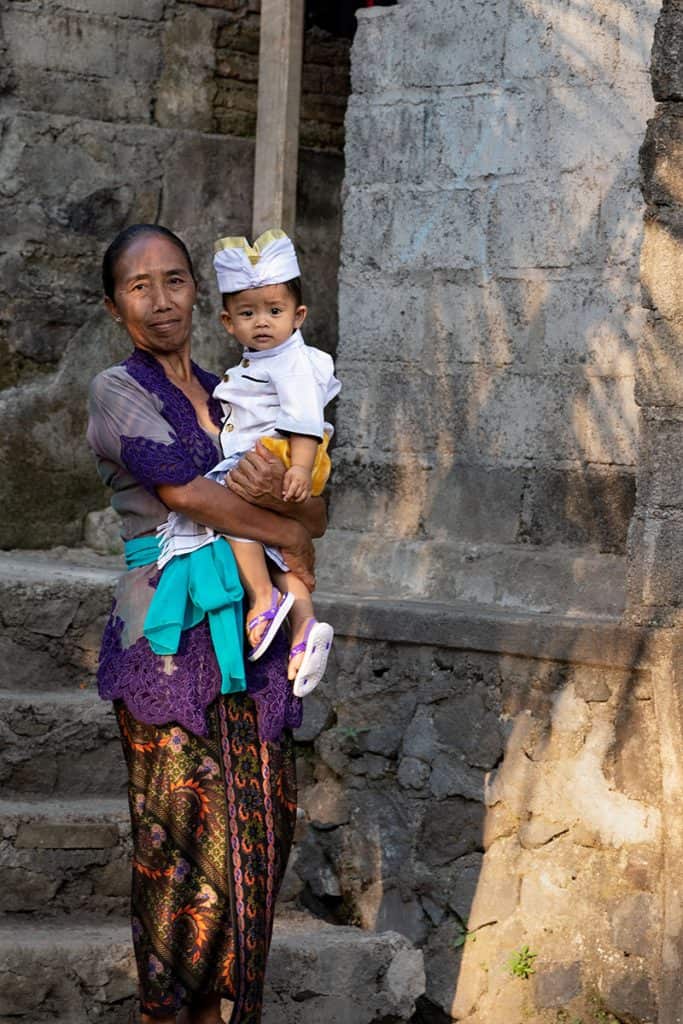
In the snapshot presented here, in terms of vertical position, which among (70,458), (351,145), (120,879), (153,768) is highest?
(351,145)

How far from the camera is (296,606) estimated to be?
432 cm

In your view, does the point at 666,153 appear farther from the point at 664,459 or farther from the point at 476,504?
the point at 476,504

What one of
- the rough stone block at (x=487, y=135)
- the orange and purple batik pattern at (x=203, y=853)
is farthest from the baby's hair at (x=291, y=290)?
the rough stone block at (x=487, y=135)

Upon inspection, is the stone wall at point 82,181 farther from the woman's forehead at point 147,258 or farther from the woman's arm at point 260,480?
the woman's arm at point 260,480

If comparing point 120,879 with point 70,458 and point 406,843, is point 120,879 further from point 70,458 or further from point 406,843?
point 70,458

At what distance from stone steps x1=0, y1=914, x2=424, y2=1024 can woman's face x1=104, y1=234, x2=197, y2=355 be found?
5.71 feet

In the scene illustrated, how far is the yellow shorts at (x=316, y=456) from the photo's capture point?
421cm

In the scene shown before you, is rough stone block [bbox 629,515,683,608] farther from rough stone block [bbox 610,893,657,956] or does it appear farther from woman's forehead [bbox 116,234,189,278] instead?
woman's forehead [bbox 116,234,189,278]

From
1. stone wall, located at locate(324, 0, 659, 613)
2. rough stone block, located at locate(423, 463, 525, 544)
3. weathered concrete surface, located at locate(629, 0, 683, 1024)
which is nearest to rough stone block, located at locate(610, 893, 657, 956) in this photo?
weathered concrete surface, located at locate(629, 0, 683, 1024)

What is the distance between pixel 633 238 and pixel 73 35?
226 centimetres

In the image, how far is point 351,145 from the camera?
6.61 m

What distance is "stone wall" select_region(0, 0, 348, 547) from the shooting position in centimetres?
669

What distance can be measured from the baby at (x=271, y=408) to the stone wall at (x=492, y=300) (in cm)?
161

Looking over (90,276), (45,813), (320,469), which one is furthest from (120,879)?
(90,276)
